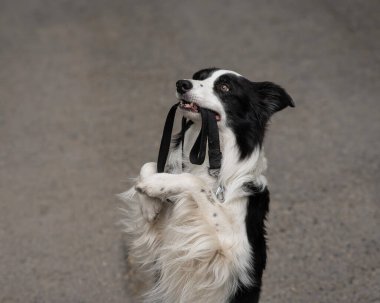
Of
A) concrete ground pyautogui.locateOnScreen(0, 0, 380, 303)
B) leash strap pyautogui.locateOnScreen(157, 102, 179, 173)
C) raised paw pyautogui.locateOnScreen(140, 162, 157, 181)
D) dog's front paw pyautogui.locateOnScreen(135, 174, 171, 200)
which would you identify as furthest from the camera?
concrete ground pyautogui.locateOnScreen(0, 0, 380, 303)

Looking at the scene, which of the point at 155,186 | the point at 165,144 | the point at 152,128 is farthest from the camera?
the point at 152,128

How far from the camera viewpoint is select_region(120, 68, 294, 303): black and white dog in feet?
12.7

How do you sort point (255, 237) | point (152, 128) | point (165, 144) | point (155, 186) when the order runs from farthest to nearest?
point (152, 128) < point (165, 144) < point (255, 237) < point (155, 186)

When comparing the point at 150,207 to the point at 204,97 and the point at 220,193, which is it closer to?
the point at 220,193

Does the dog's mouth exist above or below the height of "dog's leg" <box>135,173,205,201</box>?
above

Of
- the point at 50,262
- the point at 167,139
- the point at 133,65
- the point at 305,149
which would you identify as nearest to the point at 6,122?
the point at 133,65

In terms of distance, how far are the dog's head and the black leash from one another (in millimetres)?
74

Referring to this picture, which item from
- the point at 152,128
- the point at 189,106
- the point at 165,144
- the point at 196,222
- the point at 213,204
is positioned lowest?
the point at 196,222

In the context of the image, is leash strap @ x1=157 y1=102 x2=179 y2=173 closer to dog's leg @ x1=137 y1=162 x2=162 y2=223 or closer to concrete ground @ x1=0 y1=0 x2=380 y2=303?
dog's leg @ x1=137 y1=162 x2=162 y2=223

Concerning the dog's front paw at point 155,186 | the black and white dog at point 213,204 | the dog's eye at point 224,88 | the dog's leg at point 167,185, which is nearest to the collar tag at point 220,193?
the black and white dog at point 213,204

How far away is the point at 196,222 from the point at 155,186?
12.9 inches

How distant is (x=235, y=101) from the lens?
4.01 meters

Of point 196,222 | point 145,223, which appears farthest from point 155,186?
point 145,223

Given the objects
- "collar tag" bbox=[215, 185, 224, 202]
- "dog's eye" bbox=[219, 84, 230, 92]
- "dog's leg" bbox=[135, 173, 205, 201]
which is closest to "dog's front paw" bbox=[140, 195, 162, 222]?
"dog's leg" bbox=[135, 173, 205, 201]
